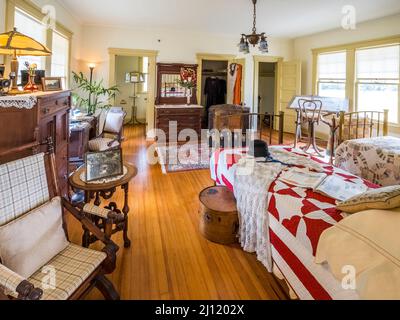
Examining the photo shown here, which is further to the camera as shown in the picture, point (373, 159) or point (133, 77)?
point (133, 77)

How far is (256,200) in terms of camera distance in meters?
2.13

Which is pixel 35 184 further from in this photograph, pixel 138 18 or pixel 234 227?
pixel 138 18

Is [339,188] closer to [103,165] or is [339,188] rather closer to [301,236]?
[301,236]

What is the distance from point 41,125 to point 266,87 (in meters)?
8.36

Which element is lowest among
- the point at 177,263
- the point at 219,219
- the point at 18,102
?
the point at 177,263

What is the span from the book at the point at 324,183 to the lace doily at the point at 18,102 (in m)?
1.90

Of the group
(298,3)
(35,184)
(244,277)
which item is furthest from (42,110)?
(298,3)

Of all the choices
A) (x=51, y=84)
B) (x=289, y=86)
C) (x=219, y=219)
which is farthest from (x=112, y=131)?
(x=289, y=86)

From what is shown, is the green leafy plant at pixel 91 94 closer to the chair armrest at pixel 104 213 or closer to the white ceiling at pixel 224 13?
the white ceiling at pixel 224 13

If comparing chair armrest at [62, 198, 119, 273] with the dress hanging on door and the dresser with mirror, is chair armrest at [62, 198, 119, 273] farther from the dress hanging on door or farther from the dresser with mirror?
the dress hanging on door

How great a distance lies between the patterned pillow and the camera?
1.33 meters

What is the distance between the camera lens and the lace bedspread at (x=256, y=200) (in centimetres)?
206
